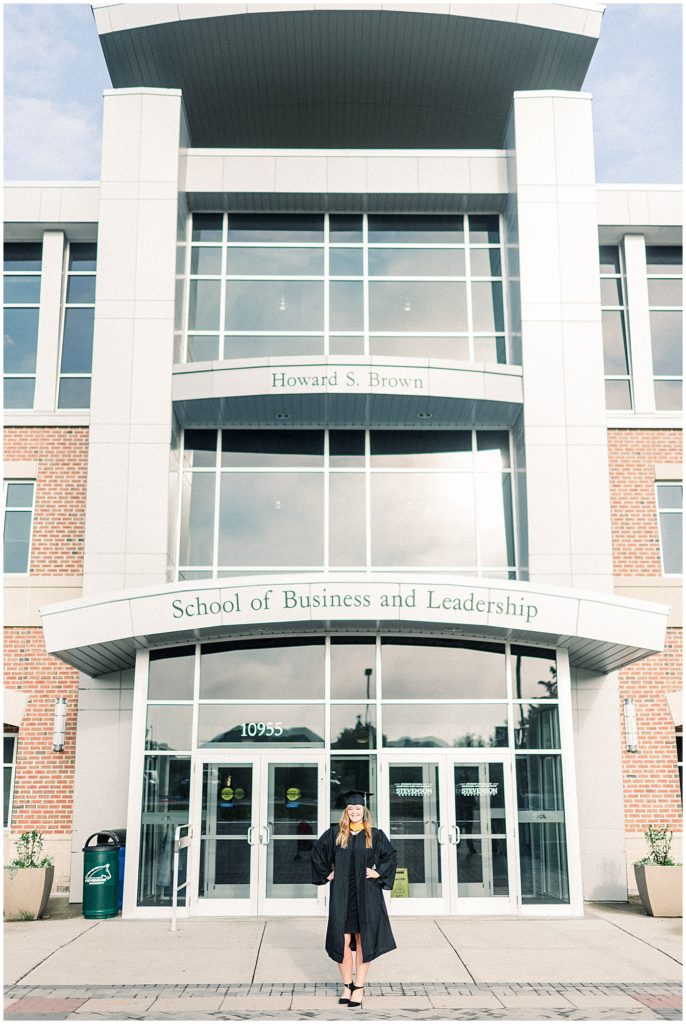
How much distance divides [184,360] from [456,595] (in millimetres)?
6732

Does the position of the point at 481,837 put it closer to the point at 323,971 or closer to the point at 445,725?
the point at 445,725

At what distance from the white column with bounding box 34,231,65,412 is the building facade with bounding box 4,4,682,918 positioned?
0.05 m

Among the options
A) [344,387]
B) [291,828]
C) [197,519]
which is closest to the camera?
[291,828]

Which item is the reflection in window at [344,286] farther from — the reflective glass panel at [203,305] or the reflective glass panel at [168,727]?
the reflective glass panel at [168,727]

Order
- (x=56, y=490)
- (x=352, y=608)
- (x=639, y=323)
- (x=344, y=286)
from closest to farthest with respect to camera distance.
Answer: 1. (x=352, y=608)
2. (x=56, y=490)
3. (x=344, y=286)
4. (x=639, y=323)

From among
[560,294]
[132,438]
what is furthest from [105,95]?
[560,294]

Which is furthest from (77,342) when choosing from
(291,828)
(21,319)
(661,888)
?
(661,888)

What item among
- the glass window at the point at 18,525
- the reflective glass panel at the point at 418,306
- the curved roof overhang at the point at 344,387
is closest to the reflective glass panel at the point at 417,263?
the reflective glass panel at the point at 418,306

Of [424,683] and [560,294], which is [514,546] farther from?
[560,294]

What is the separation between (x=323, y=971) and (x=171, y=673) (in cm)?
570

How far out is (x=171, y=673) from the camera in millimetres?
14773

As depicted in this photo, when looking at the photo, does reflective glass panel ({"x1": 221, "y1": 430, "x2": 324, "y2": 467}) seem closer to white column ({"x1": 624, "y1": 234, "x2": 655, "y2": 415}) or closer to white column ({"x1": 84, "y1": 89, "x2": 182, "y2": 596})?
white column ({"x1": 84, "y1": 89, "x2": 182, "y2": 596})

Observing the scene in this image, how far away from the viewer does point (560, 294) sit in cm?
1670

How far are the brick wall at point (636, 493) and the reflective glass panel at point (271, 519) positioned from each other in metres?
5.03
